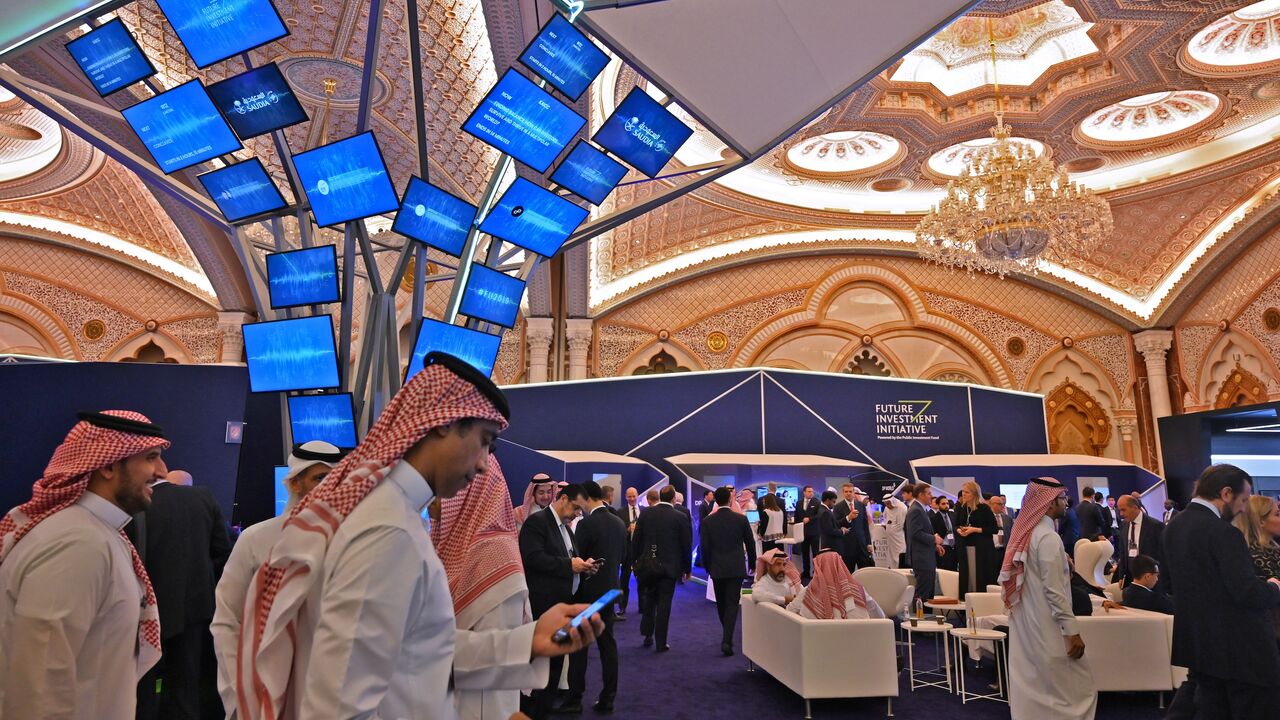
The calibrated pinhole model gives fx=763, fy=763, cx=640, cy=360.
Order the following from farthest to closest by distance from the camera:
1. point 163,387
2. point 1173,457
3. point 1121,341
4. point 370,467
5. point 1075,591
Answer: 1. point 1121,341
2. point 1173,457
3. point 163,387
4. point 1075,591
5. point 370,467

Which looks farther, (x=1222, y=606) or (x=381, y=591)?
(x=1222, y=606)

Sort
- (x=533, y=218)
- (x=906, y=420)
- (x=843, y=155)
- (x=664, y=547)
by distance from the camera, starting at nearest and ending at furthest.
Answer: (x=533, y=218) → (x=664, y=547) → (x=906, y=420) → (x=843, y=155)

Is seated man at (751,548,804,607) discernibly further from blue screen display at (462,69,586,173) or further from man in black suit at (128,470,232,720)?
man in black suit at (128,470,232,720)

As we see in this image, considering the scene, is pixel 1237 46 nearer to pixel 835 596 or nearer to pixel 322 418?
pixel 835 596

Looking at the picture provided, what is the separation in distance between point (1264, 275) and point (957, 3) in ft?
38.6

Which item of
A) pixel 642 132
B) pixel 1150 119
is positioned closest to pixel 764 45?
pixel 642 132

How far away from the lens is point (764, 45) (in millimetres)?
4707

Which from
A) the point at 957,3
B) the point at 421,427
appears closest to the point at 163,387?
the point at 421,427

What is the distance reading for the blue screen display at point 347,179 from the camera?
4.69 m

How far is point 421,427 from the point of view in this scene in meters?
1.38

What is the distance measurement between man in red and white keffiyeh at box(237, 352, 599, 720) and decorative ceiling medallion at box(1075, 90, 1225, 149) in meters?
12.8

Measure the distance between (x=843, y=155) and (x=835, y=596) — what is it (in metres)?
10.0

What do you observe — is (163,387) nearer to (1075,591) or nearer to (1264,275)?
(1075,591)

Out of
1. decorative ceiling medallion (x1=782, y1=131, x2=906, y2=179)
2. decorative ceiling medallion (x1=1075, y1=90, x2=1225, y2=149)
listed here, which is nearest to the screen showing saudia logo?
decorative ceiling medallion (x1=782, y1=131, x2=906, y2=179)
